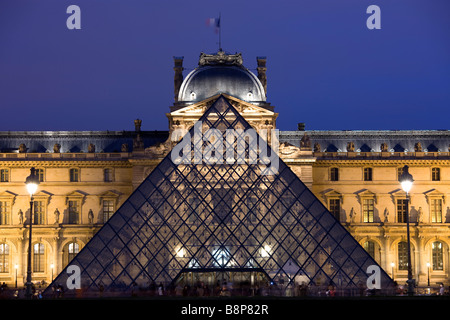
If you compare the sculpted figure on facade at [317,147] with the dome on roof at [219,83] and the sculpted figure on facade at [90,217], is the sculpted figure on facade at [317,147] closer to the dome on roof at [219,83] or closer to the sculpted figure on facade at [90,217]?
the dome on roof at [219,83]

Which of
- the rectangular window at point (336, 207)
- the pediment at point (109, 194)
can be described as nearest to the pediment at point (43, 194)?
the pediment at point (109, 194)

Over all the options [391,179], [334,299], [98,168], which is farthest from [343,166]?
[334,299]

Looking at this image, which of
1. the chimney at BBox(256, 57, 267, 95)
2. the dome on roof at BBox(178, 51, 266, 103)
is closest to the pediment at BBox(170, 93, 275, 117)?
the dome on roof at BBox(178, 51, 266, 103)

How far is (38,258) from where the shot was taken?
61156 millimetres

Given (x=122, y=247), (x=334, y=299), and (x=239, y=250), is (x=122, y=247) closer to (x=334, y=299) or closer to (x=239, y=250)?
(x=239, y=250)

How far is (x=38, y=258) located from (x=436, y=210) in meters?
25.0

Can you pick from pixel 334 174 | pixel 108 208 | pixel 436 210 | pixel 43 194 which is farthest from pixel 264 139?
pixel 43 194

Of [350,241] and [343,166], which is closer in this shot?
[350,241]

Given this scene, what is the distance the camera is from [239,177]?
41156 millimetres

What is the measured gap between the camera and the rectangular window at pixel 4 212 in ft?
202

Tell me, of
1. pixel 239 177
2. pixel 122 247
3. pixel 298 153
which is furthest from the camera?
pixel 298 153
